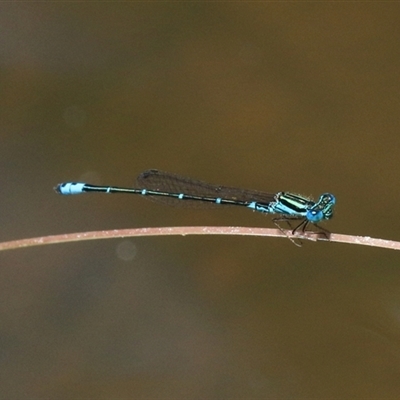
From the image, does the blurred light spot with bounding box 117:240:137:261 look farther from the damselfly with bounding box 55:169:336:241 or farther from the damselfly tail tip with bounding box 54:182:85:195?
the damselfly tail tip with bounding box 54:182:85:195

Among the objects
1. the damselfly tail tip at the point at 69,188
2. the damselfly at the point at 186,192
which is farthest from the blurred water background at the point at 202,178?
the damselfly tail tip at the point at 69,188

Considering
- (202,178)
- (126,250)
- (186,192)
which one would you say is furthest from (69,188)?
(202,178)

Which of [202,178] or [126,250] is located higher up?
[202,178]

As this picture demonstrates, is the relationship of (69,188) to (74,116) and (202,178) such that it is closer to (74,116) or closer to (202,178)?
(74,116)

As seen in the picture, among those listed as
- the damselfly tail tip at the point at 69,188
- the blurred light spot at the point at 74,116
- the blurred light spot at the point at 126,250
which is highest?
the blurred light spot at the point at 74,116

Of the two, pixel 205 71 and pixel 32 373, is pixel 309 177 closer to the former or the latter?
pixel 205 71

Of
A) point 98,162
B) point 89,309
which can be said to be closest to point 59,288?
point 89,309

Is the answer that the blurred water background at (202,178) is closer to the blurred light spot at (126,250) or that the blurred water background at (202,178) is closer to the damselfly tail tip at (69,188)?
the blurred light spot at (126,250)
